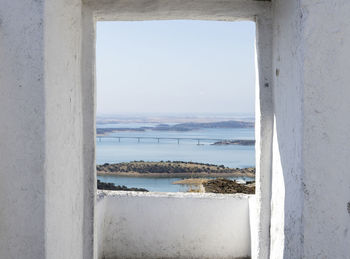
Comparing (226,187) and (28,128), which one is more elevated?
(28,128)

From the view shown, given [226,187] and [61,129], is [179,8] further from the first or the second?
[226,187]

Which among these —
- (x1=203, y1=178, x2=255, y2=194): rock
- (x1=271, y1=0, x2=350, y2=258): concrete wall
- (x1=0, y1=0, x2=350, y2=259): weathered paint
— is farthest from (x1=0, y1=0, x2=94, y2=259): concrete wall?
(x1=203, y1=178, x2=255, y2=194): rock

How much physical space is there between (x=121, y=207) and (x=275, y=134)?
1.76m

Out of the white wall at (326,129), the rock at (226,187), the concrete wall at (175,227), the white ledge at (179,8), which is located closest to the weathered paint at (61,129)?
the white wall at (326,129)

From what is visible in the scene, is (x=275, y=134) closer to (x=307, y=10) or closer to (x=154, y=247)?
(x=307, y=10)

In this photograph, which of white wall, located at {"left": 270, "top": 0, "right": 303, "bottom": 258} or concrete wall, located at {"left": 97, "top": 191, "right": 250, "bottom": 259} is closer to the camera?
white wall, located at {"left": 270, "top": 0, "right": 303, "bottom": 258}

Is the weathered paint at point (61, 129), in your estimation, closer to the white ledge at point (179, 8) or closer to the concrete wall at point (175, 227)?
the white ledge at point (179, 8)

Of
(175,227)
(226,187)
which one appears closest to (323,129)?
(175,227)

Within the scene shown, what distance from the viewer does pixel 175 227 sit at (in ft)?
10.8

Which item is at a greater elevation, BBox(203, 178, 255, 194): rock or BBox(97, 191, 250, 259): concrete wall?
BBox(203, 178, 255, 194): rock

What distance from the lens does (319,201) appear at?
1.62 metres

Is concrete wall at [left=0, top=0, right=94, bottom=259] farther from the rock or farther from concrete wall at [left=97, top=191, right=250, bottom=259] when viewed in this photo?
the rock

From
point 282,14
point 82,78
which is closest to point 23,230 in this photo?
point 82,78

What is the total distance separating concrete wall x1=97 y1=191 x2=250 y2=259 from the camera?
3264mm
